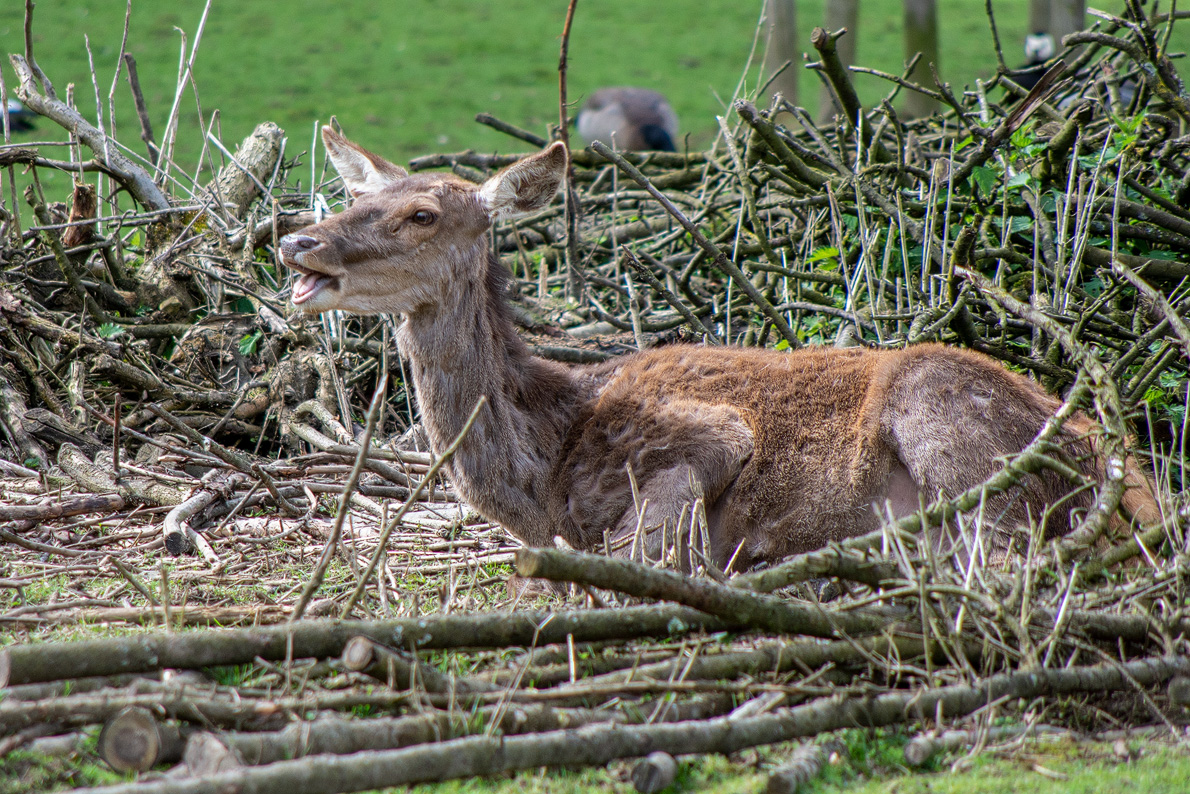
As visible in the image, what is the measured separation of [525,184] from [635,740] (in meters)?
3.05

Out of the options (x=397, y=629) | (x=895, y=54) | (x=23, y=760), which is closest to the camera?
(x=23, y=760)

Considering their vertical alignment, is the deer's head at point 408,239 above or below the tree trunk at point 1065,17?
below

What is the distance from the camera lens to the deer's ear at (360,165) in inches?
202

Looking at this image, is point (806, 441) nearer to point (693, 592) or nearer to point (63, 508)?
point (693, 592)

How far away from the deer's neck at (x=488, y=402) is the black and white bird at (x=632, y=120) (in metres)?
12.9

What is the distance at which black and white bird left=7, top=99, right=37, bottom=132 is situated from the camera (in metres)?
14.6

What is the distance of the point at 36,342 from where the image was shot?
617 cm

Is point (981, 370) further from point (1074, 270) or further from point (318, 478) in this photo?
point (318, 478)

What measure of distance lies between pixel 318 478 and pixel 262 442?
100 centimetres

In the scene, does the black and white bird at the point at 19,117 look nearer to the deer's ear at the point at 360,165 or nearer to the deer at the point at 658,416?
the deer's ear at the point at 360,165

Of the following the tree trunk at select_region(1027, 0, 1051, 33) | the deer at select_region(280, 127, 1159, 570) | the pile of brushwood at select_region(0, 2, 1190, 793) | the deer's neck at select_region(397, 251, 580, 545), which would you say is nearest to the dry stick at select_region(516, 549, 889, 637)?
the pile of brushwood at select_region(0, 2, 1190, 793)

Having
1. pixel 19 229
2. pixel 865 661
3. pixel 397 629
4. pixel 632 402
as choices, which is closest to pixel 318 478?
pixel 632 402

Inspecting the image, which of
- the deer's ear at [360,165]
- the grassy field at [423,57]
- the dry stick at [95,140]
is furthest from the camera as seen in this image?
the grassy field at [423,57]

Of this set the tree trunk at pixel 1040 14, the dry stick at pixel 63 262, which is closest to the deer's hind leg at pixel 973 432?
the dry stick at pixel 63 262
